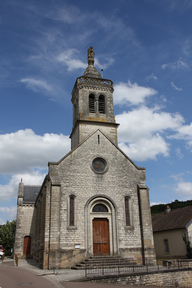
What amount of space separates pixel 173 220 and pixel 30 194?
21100mm

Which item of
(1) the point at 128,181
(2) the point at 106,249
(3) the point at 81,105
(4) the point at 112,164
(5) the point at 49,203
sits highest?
(3) the point at 81,105

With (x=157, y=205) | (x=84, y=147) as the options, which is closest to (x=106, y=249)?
(x=84, y=147)

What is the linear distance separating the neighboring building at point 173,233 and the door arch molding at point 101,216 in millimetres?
9995

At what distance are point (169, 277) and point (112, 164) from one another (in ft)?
32.6

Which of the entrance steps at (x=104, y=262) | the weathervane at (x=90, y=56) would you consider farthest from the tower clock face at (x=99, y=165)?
the weathervane at (x=90, y=56)

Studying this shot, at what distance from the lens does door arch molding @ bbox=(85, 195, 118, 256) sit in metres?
19.5

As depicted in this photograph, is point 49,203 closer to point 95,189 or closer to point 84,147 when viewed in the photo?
point 95,189

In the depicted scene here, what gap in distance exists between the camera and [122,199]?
2130cm

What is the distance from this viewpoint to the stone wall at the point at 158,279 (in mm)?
13711

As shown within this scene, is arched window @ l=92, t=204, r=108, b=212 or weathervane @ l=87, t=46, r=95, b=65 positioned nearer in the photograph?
arched window @ l=92, t=204, r=108, b=212

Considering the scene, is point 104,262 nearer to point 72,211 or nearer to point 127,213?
point 72,211

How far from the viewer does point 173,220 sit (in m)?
30.2

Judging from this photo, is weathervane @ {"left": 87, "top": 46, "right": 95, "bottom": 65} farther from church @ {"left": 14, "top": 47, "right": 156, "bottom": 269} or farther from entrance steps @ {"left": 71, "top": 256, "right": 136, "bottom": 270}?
entrance steps @ {"left": 71, "top": 256, "right": 136, "bottom": 270}

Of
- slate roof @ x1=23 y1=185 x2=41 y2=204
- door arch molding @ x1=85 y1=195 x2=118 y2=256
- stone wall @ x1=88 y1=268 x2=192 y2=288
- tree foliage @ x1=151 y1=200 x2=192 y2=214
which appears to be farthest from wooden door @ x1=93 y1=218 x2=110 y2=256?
tree foliage @ x1=151 y1=200 x2=192 y2=214
